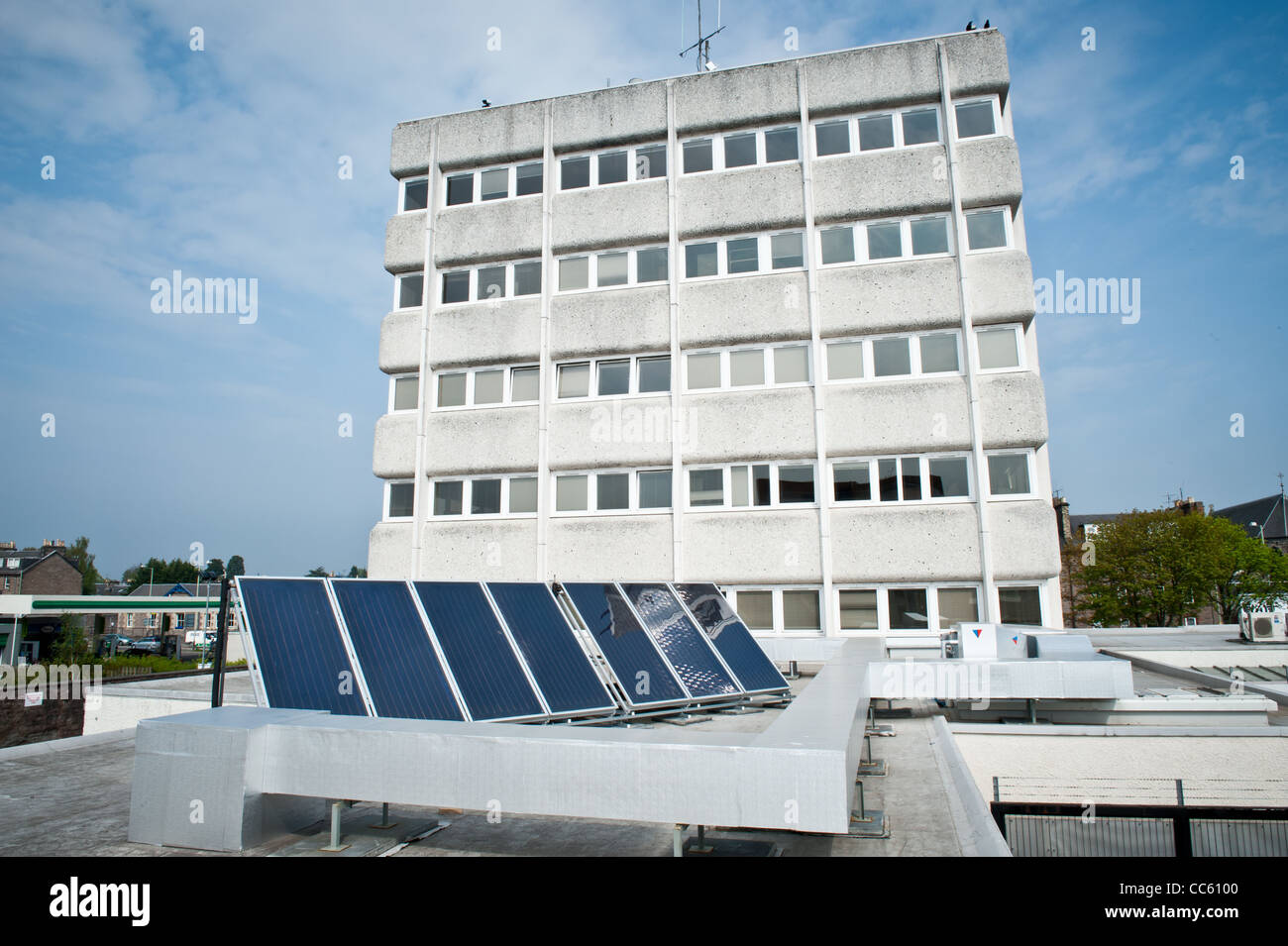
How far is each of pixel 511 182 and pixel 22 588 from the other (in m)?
83.0

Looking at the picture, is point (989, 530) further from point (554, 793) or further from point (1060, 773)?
point (554, 793)

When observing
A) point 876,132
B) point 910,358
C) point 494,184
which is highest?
point 494,184

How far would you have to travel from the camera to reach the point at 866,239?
70.1 feet

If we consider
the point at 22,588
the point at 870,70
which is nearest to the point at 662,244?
the point at 870,70

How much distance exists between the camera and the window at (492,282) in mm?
23703

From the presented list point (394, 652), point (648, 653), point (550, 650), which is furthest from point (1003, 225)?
point (394, 652)

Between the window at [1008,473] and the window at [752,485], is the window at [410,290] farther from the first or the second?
the window at [1008,473]

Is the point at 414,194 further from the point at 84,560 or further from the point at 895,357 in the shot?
the point at 84,560

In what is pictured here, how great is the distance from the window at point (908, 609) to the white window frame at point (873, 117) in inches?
469

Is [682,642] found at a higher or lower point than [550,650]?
lower

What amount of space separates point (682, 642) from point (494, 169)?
1945cm

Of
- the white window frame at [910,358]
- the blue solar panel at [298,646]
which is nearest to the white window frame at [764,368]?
the white window frame at [910,358]

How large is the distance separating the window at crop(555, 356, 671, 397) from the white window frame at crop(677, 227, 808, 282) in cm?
260
